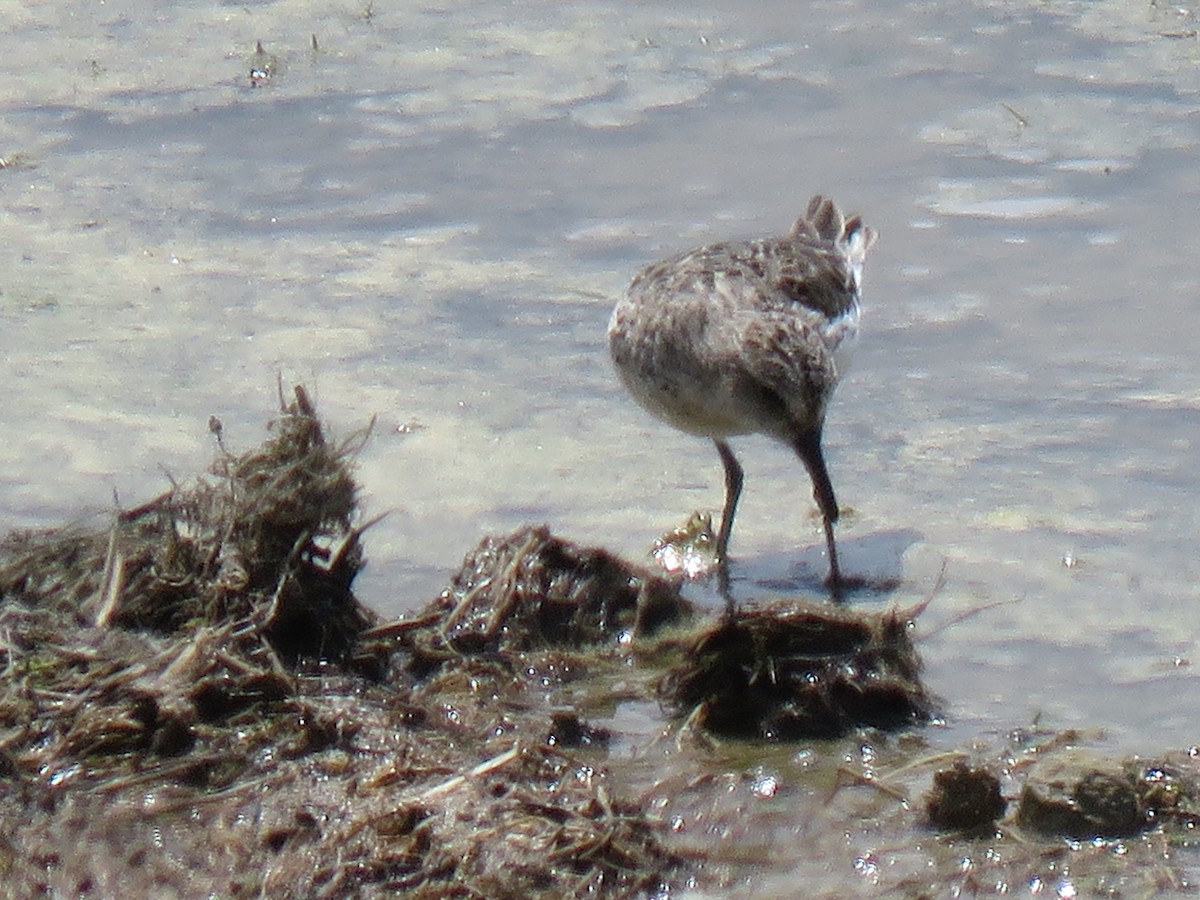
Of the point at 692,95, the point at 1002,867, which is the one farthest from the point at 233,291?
the point at 1002,867

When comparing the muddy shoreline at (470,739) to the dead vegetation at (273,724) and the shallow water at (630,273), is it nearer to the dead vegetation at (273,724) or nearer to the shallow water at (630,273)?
the dead vegetation at (273,724)

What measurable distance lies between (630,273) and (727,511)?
2202 mm

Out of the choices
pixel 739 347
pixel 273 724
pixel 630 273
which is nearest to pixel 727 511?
pixel 739 347

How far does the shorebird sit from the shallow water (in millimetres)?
410

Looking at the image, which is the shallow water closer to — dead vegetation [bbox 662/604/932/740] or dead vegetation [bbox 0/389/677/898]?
dead vegetation [bbox 662/604/932/740]

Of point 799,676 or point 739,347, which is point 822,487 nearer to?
point 739,347

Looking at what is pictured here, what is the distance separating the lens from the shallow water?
23.8ft

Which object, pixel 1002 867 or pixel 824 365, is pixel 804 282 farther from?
pixel 1002 867

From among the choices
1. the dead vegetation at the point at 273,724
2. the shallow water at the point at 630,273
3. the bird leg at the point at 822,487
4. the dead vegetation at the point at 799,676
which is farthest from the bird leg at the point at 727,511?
the dead vegetation at the point at 799,676

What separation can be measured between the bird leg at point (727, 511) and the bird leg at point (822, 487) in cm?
34

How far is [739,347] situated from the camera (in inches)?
283

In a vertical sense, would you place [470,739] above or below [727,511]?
below

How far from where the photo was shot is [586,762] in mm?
5730

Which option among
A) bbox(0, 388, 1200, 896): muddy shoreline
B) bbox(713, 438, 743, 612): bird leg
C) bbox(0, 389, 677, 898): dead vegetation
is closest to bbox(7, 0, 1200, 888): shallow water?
bbox(713, 438, 743, 612): bird leg
